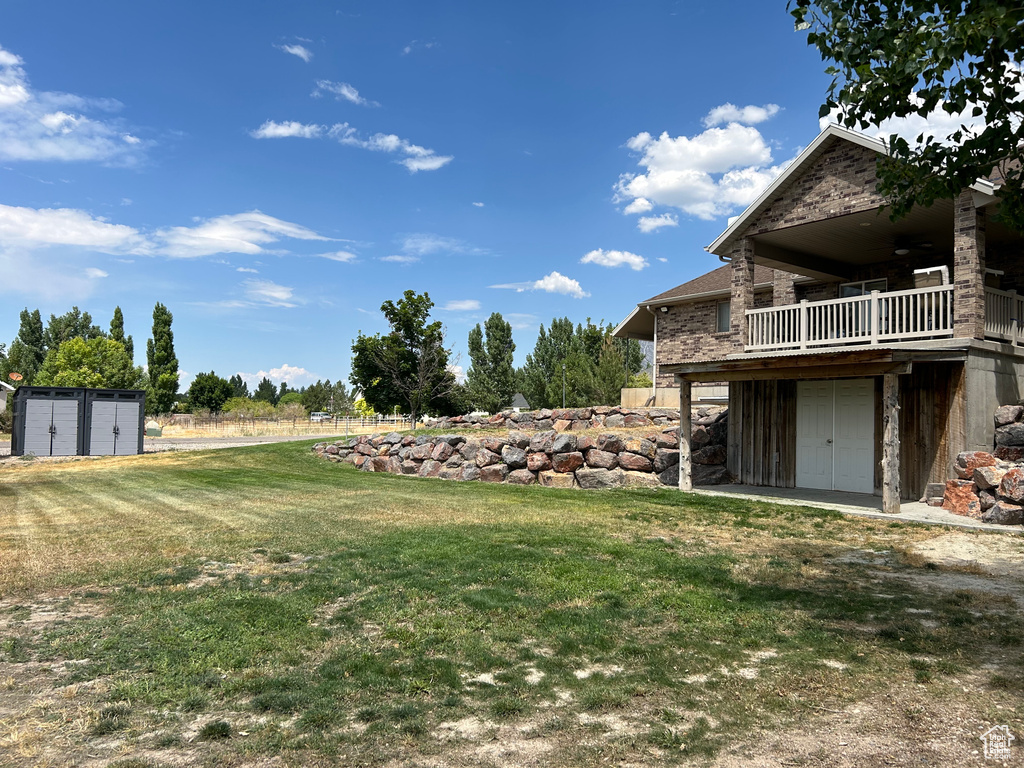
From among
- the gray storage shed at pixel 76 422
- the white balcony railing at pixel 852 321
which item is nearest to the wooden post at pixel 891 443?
the white balcony railing at pixel 852 321

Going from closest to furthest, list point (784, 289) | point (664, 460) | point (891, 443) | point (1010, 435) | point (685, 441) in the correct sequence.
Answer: point (891, 443), point (1010, 435), point (685, 441), point (664, 460), point (784, 289)

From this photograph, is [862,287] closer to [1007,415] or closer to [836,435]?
[836,435]

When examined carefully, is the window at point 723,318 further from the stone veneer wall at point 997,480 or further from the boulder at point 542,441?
the stone veneer wall at point 997,480

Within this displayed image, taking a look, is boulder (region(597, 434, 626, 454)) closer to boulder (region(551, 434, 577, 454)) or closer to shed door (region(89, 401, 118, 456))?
boulder (region(551, 434, 577, 454))

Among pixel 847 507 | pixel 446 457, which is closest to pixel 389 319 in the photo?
pixel 446 457

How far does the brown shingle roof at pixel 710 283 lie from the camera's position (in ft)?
68.9

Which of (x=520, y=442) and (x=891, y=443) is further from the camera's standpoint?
(x=520, y=442)

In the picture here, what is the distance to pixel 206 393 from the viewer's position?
7081 centimetres

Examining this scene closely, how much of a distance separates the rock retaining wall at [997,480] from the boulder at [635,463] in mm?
5346

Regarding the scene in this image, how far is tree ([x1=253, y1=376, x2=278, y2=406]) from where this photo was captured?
11428 cm

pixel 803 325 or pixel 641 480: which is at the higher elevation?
pixel 803 325

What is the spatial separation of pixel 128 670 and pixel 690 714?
3330mm

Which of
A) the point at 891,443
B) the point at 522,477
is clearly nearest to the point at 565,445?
the point at 522,477

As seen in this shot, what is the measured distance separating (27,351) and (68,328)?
6069 mm
